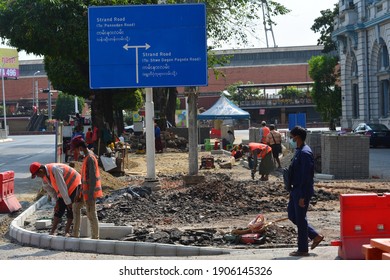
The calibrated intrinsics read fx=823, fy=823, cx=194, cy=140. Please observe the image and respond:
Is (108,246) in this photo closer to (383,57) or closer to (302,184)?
(302,184)

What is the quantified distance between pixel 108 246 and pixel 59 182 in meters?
1.48

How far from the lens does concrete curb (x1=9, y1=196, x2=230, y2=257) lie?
35.8 feet

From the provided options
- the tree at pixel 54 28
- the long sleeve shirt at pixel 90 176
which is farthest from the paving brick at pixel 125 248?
the tree at pixel 54 28

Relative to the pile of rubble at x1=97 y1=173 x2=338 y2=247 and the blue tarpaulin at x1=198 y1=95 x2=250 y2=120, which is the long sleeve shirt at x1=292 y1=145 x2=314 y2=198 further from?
the blue tarpaulin at x1=198 y1=95 x2=250 y2=120

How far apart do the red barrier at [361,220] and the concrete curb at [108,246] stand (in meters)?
1.65

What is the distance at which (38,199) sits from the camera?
19031 mm

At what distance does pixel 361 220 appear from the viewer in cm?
1010

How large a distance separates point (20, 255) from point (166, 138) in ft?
116

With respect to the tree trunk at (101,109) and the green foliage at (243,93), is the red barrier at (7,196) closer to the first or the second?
the tree trunk at (101,109)

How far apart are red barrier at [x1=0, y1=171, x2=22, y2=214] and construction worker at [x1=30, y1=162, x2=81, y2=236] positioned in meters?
4.70

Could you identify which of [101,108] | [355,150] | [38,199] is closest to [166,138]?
[101,108]

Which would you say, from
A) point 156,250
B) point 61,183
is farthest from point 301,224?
point 61,183

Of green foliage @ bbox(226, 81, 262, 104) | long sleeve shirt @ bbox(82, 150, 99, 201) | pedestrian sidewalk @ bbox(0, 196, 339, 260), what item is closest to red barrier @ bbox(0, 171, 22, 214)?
pedestrian sidewalk @ bbox(0, 196, 339, 260)

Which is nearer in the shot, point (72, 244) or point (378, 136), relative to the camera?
point (72, 244)
